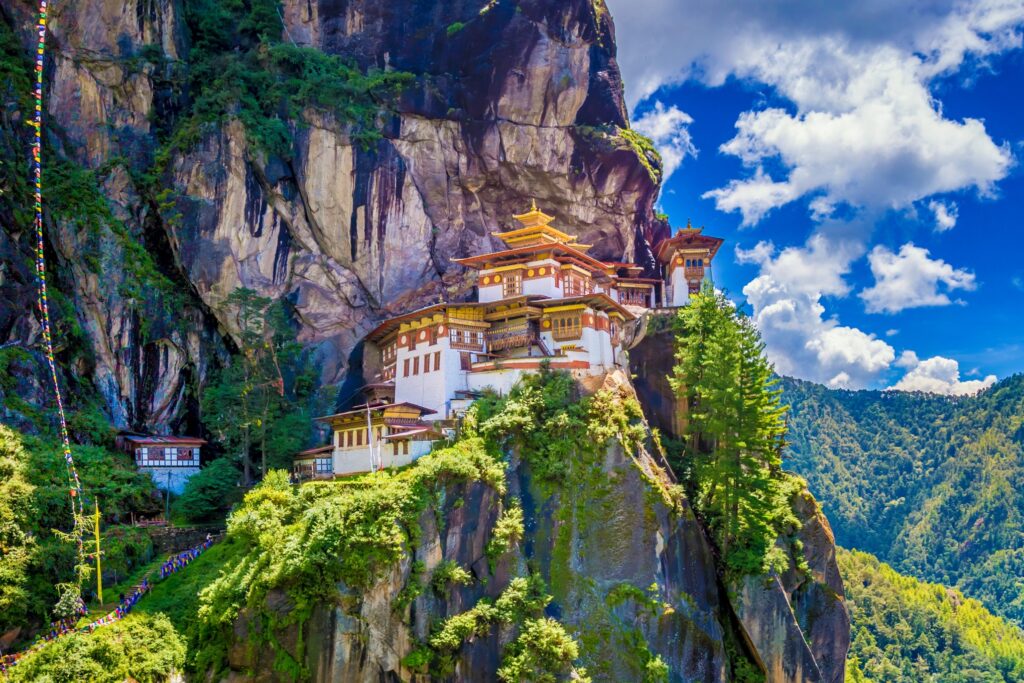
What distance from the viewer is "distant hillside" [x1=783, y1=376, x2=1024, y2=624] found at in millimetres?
107125

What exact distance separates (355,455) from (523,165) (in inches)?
985

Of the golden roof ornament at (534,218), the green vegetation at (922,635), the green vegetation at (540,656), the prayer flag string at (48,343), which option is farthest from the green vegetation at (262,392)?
the green vegetation at (922,635)

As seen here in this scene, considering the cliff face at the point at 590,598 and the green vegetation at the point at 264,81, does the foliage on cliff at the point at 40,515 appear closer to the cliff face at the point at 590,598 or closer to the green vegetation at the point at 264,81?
the cliff face at the point at 590,598

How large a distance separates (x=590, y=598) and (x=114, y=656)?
17.7 metres

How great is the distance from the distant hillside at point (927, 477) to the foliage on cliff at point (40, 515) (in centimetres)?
10399

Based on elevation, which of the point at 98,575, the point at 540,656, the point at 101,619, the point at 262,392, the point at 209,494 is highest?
the point at 262,392

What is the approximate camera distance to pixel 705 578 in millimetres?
36375

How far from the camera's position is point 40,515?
3181 cm

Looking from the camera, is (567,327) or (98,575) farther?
(567,327)

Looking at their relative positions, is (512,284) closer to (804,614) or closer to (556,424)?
(556,424)

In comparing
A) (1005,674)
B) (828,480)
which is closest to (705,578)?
(1005,674)

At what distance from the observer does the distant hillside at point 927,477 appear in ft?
351

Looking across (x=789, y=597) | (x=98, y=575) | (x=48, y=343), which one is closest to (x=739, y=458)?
(x=789, y=597)

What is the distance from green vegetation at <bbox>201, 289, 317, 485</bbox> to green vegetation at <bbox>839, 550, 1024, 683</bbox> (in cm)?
6672
